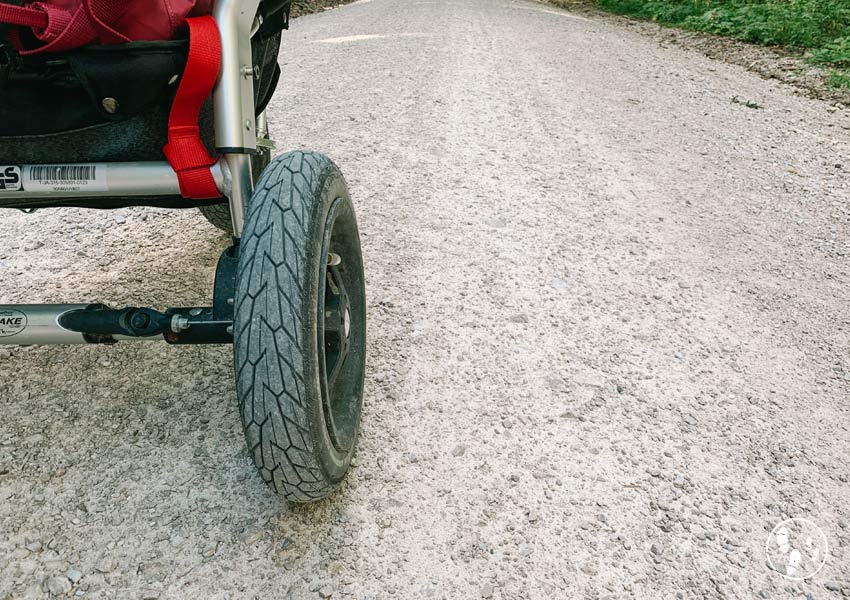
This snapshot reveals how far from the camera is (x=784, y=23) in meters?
9.59

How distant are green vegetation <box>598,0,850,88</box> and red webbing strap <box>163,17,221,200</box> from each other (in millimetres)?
7622

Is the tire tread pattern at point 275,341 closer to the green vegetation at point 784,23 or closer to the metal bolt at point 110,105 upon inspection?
the metal bolt at point 110,105

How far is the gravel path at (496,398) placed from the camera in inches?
73.4

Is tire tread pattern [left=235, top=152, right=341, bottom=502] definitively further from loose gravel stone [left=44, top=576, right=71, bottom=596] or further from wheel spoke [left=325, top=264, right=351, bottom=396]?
loose gravel stone [left=44, top=576, right=71, bottom=596]

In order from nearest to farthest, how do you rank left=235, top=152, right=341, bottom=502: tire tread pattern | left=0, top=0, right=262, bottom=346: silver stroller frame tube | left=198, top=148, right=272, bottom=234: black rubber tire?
left=235, top=152, right=341, bottom=502: tire tread pattern < left=0, top=0, right=262, bottom=346: silver stroller frame tube < left=198, top=148, right=272, bottom=234: black rubber tire

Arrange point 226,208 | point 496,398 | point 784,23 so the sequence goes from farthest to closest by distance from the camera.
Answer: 1. point 784,23
2. point 226,208
3. point 496,398

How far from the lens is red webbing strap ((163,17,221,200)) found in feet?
5.47

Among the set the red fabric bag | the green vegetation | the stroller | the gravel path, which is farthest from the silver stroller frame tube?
the green vegetation

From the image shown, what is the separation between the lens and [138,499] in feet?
6.61

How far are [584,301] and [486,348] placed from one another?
0.62 meters

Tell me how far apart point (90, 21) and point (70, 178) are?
1.54 ft

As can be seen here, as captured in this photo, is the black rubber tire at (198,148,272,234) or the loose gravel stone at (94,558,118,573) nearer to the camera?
the loose gravel stone at (94,558,118,573)

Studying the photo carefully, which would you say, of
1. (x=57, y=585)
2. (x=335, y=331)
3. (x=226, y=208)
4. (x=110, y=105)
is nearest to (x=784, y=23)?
(x=226, y=208)

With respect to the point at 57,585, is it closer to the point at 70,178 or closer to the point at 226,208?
the point at 70,178
